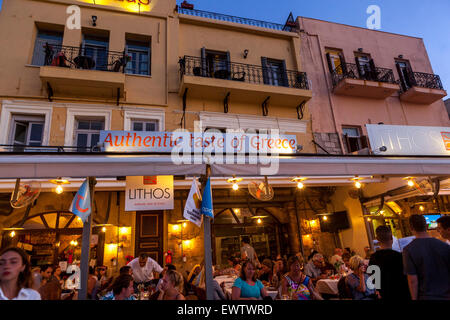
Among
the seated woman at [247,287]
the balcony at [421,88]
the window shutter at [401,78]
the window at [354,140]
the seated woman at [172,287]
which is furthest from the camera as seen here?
the window shutter at [401,78]

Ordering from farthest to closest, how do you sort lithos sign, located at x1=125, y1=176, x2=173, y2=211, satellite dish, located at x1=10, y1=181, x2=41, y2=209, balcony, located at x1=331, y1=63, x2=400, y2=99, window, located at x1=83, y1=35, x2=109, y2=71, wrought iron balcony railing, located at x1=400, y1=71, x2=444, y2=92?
wrought iron balcony railing, located at x1=400, y1=71, x2=444, y2=92, balcony, located at x1=331, y1=63, x2=400, y2=99, window, located at x1=83, y1=35, x2=109, y2=71, lithos sign, located at x1=125, y1=176, x2=173, y2=211, satellite dish, located at x1=10, y1=181, x2=41, y2=209

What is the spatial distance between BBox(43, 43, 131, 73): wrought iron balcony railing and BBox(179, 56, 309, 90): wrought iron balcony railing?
220 centimetres

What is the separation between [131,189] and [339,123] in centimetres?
907

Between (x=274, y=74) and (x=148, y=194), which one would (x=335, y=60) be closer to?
(x=274, y=74)

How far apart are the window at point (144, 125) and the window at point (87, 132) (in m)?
1.03

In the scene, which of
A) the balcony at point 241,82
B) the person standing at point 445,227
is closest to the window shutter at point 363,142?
the balcony at point 241,82

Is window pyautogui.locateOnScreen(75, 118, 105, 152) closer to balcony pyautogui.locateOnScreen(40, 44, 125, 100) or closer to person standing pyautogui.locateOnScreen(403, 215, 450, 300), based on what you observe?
balcony pyautogui.locateOnScreen(40, 44, 125, 100)

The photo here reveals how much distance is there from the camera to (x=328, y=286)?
6242mm

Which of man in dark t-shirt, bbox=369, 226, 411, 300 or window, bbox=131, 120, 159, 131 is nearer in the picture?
man in dark t-shirt, bbox=369, 226, 411, 300

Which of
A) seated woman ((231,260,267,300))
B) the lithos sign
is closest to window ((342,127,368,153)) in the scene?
the lithos sign

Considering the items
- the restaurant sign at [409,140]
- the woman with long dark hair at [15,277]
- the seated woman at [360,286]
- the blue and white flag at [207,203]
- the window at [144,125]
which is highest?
the window at [144,125]

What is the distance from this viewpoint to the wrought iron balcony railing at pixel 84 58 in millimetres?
8609

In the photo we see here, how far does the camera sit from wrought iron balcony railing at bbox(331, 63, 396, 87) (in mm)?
11742

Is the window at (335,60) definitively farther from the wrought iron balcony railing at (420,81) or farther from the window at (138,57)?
the window at (138,57)
